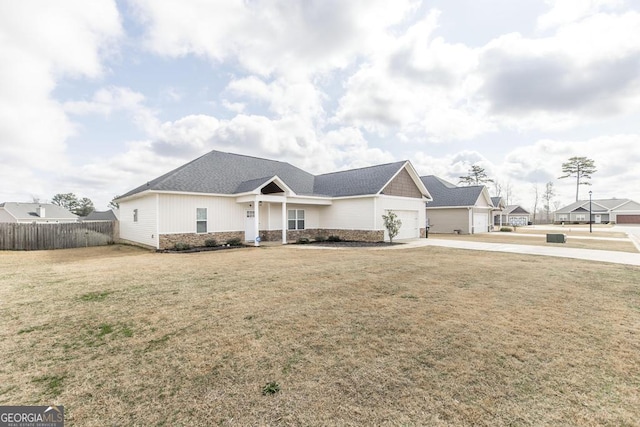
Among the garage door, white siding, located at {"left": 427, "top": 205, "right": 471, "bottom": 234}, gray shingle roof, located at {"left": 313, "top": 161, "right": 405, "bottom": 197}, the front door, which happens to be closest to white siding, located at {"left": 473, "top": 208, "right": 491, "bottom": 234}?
white siding, located at {"left": 427, "top": 205, "right": 471, "bottom": 234}

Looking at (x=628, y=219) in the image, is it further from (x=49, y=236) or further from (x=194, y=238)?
(x=49, y=236)

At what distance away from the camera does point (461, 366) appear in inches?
132

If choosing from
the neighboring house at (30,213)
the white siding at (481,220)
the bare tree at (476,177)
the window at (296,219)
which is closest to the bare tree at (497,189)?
the bare tree at (476,177)

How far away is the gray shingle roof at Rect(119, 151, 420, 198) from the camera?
16716 millimetres

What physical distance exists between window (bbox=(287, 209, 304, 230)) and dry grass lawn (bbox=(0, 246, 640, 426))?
514 inches

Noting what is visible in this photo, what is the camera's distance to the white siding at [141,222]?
1541 centimetres

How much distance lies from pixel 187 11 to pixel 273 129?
545 inches

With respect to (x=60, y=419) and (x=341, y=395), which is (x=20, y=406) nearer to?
(x=60, y=419)

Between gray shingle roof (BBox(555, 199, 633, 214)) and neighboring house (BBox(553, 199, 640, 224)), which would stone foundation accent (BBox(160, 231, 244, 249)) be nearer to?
neighboring house (BBox(553, 199, 640, 224))

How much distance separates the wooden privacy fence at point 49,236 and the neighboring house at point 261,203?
1.92 m

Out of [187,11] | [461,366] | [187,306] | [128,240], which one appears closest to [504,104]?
[187,11]

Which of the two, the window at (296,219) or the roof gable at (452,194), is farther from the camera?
the roof gable at (452,194)

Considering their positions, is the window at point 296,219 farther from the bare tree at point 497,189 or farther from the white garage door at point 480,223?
the bare tree at point 497,189

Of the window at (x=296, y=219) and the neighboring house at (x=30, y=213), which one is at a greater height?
the neighboring house at (x=30, y=213)
